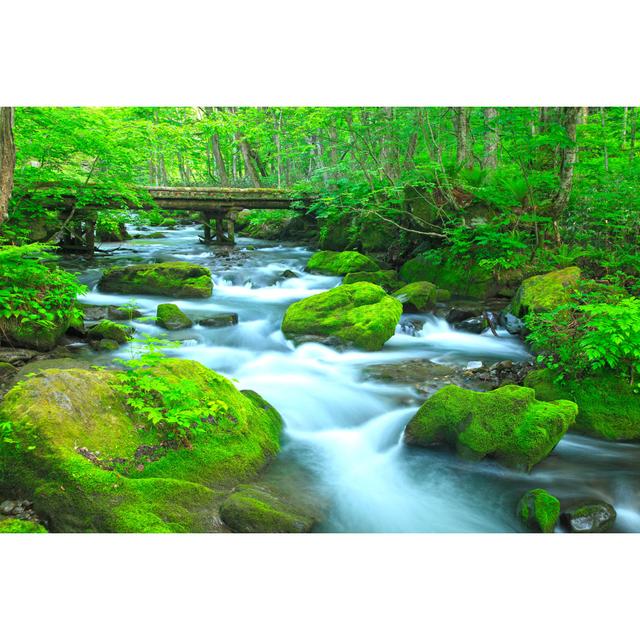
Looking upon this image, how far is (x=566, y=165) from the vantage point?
7.97 m

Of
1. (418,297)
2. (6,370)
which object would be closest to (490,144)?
(418,297)

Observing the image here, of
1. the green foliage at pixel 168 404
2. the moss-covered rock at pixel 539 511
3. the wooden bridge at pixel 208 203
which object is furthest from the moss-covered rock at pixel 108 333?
the wooden bridge at pixel 208 203

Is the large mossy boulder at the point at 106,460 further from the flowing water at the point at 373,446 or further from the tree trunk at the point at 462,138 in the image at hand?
the tree trunk at the point at 462,138

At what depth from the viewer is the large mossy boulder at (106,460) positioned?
2803mm

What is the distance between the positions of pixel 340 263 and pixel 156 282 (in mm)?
4079

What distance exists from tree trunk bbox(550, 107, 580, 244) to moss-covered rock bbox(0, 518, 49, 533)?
25.8ft

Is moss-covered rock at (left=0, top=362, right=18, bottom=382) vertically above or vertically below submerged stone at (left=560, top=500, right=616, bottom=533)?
above

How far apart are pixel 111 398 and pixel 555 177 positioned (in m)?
7.85

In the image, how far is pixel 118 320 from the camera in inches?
294

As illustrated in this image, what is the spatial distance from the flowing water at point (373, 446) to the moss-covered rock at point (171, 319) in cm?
12

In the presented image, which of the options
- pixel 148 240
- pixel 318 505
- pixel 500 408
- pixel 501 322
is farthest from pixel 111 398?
pixel 148 240

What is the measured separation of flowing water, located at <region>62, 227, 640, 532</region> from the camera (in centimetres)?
357

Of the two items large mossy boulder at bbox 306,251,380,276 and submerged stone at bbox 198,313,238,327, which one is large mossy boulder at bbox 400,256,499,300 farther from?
submerged stone at bbox 198,313,238,327

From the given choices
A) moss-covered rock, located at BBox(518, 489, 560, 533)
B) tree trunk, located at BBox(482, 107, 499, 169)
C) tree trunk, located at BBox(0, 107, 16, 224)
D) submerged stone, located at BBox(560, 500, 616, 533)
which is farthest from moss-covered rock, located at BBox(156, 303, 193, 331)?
tree trunk, located at BBox(482, 107, 499, 169)
